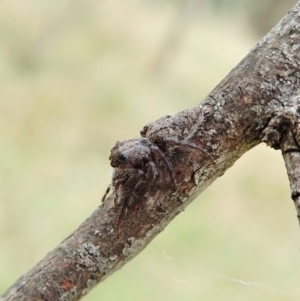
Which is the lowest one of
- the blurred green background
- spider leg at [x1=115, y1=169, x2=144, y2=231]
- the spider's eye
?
spider leg at [x1=115, y1=169, x2=144, y2=231]

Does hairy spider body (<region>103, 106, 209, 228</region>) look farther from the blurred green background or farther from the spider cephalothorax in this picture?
the blurred green background

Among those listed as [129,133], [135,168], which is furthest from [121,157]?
[129,133]

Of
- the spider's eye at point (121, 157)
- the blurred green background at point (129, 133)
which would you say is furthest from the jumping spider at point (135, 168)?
the blurred green background at point (129, 133)

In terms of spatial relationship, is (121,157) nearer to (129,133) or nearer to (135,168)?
(135,168)

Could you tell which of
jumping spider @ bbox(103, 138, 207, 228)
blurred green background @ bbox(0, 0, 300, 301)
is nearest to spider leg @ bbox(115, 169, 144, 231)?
jumping spider @ bbox(103, 138, 207, 228)

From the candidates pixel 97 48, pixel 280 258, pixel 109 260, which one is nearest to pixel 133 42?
pixel 97 48
